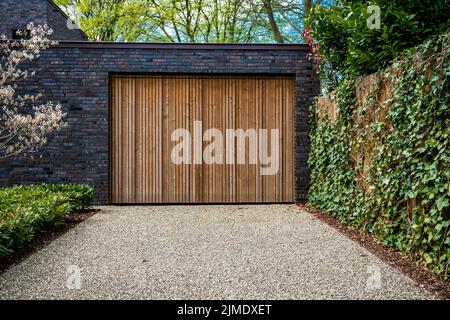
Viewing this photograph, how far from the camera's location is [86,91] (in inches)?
307

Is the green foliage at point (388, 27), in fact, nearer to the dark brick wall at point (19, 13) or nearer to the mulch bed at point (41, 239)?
the mulch bed at point (41, 239)

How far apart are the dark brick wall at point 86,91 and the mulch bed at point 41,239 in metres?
1.22

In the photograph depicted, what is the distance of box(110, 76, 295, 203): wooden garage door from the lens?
788 cm

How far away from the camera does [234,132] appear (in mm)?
7930

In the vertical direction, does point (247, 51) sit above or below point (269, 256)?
above

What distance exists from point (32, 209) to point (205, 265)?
100 inches

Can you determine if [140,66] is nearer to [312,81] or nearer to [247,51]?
[247,51]

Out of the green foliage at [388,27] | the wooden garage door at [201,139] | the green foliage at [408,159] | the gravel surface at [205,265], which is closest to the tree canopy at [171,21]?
the wooden garage door at [201,139]

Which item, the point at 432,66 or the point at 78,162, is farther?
the point at 78,162

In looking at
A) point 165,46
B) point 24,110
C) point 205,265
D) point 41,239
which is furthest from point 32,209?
point 165,46

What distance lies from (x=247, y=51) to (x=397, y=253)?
195 inches

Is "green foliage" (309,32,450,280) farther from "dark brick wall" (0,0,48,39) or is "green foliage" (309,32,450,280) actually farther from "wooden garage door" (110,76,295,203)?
"dark brick wall" (0,0,48,39)

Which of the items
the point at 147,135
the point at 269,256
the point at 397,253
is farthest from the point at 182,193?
the point at 397,253

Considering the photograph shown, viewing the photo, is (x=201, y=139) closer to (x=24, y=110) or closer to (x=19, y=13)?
(x=24, y=110)
